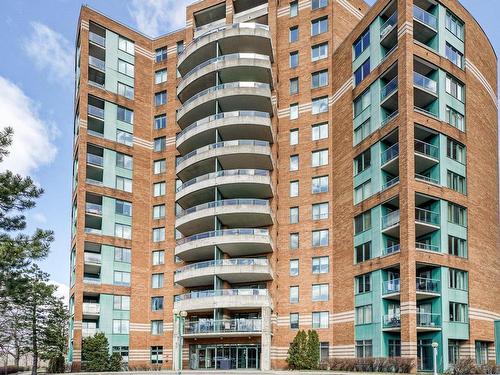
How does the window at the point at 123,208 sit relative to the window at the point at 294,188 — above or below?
below

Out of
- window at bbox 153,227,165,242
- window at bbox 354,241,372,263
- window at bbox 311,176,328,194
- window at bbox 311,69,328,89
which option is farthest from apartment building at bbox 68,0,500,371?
window at bbox 354,241,372,263

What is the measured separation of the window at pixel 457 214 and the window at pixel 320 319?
1366cm

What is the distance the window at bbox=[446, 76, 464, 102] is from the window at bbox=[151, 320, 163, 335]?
34.4 metres

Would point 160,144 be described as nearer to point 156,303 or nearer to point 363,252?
point 156,303

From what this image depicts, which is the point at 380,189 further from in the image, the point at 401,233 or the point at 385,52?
the point at 385,52

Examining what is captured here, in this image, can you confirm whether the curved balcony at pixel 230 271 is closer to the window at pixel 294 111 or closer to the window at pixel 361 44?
the window at pixel 294 111

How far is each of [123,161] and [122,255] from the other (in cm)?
988

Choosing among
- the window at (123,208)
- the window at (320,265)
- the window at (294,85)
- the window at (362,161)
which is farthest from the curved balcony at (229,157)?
the window at (320,265)

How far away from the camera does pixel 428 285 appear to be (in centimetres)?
4219

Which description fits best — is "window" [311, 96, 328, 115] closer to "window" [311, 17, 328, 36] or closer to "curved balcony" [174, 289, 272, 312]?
"window" [311, 17, 328, 36]

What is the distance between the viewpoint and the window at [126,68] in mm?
63281

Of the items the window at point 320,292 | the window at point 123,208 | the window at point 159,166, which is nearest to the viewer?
the window at point 320,292

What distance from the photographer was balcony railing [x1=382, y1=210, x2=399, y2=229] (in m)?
43.7

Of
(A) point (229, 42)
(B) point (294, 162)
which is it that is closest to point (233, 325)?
(B) point (294, 162)
